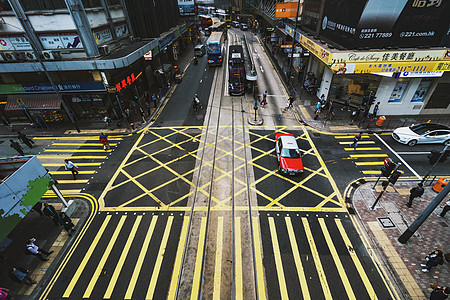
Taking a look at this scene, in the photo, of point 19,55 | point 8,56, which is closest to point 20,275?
point 19,55

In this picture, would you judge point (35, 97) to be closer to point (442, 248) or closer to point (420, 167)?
point (442, 248)

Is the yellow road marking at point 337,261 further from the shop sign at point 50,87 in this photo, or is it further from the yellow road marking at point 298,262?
the shop sign at point 50,87

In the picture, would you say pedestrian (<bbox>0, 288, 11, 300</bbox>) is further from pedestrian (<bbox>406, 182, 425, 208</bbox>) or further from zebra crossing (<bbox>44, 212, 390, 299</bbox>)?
pedestrian (<bbox>406, 182, 425, 208</bbox>)

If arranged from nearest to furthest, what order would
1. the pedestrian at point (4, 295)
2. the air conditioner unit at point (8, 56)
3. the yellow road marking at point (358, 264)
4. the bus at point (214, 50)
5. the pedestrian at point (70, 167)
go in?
1. the pedestrian at point (4, 295)
2. the yellow road marking at point (358, 264)
3. the pedestrian at point (70, 167)
4. the air conditioner unit at point (8, 56)
5. the bus at point (214, 50)

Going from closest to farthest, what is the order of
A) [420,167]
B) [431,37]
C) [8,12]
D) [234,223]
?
[234,223] < [420,167] < [8,12] < [431,37]

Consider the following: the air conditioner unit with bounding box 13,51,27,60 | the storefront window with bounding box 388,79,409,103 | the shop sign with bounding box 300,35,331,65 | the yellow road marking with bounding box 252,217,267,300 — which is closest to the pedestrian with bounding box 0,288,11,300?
→ the yellow road marking with bounding box 252,217,267,300

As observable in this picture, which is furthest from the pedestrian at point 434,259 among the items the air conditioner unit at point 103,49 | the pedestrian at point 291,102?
the air conditioner unit at point 103,49

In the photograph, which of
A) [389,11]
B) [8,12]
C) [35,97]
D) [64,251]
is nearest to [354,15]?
[389,11]
